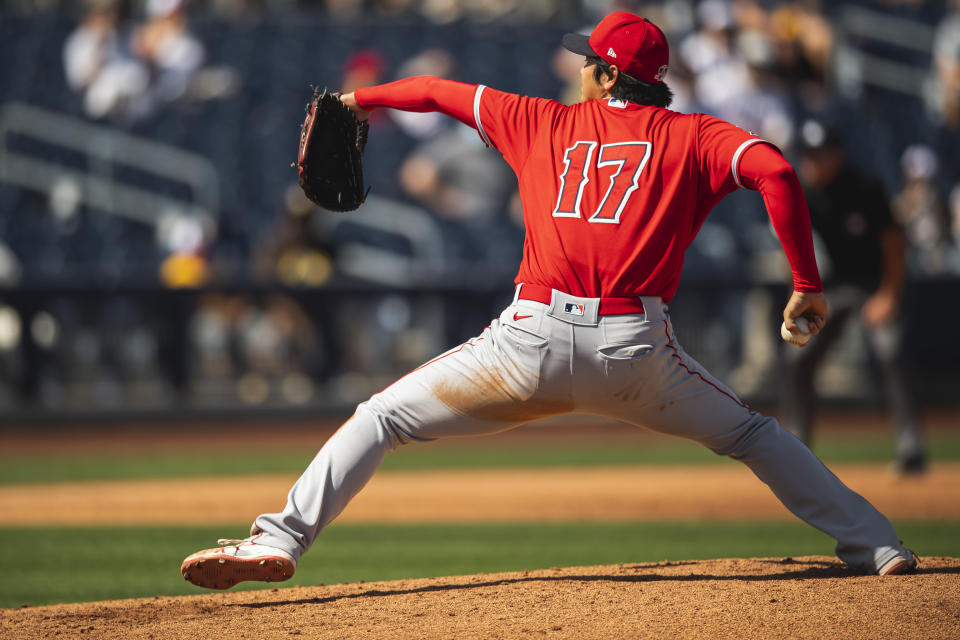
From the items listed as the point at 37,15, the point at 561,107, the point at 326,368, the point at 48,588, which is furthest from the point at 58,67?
the point at 561,107

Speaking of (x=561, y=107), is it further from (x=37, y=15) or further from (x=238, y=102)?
(x=37, y=15)

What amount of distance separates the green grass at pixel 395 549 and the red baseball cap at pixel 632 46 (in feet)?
7.93

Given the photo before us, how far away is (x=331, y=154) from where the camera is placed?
4055 mm

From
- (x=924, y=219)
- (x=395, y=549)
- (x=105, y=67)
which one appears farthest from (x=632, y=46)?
(x=105, y=67)

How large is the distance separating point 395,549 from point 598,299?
293 cm

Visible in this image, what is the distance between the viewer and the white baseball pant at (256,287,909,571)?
356cm

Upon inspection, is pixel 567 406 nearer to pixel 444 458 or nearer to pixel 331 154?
pixel 331 154

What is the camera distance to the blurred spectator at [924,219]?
12289 mm

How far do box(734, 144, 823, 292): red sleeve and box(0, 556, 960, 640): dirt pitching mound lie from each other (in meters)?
0.97

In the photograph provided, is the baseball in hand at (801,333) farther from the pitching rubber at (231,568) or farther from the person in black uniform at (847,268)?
→ the person in black uniform at (847,268)

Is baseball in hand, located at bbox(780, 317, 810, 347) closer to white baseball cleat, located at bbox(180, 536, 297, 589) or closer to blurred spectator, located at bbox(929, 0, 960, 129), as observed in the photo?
white baseball cleat, located at bbox(180, 536, 297, 589)

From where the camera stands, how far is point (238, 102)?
14.3 meters

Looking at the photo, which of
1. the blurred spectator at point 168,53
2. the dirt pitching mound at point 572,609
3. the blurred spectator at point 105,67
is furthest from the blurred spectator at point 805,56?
the dirt pitching mound at point 572,609

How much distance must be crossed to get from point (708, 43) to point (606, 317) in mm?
10873
